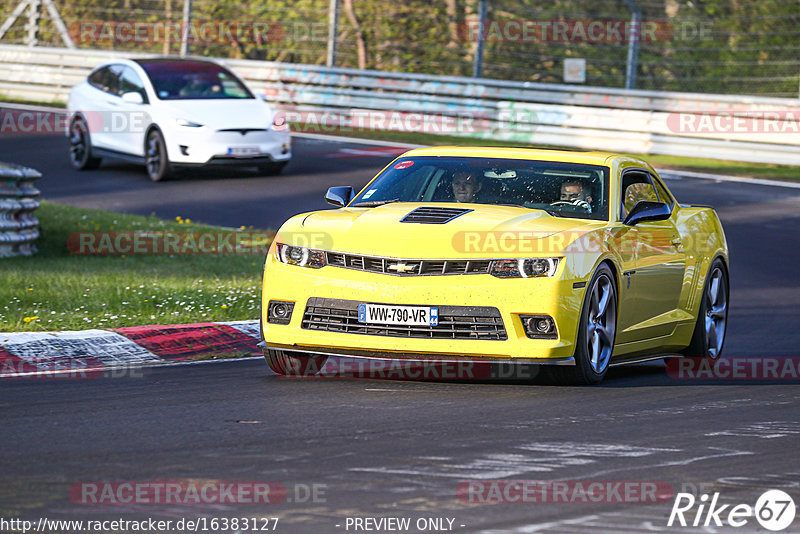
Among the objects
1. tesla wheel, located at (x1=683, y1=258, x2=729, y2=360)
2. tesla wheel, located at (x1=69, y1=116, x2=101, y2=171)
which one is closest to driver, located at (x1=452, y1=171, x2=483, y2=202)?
tesla wheel, located at (x1=683, y1=258, x2=729, y2=360)

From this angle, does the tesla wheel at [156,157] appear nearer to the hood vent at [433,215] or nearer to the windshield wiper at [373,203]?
the windshield wiper at [373,203]

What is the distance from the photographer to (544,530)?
17.3 ft

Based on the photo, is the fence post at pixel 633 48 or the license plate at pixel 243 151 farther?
the fence post at pixel 633 48

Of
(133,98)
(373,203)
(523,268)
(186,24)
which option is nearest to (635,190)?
(373,203)

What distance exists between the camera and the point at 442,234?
843cm

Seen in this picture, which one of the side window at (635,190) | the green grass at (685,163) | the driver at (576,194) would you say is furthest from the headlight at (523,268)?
the green grass at (685,163)

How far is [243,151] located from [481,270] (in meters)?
12.8

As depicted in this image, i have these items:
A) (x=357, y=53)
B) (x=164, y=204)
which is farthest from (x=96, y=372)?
(x=357, y=53)

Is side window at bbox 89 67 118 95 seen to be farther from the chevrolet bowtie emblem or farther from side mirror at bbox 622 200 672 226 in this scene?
the chevrolet bowtie emblem

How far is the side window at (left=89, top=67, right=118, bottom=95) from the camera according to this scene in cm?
2200

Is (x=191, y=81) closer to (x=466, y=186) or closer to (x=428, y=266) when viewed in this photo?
(x=466, y=186)

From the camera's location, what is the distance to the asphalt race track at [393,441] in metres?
5.50

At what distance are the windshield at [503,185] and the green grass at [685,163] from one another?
45.8 feet

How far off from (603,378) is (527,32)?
26843 mm
